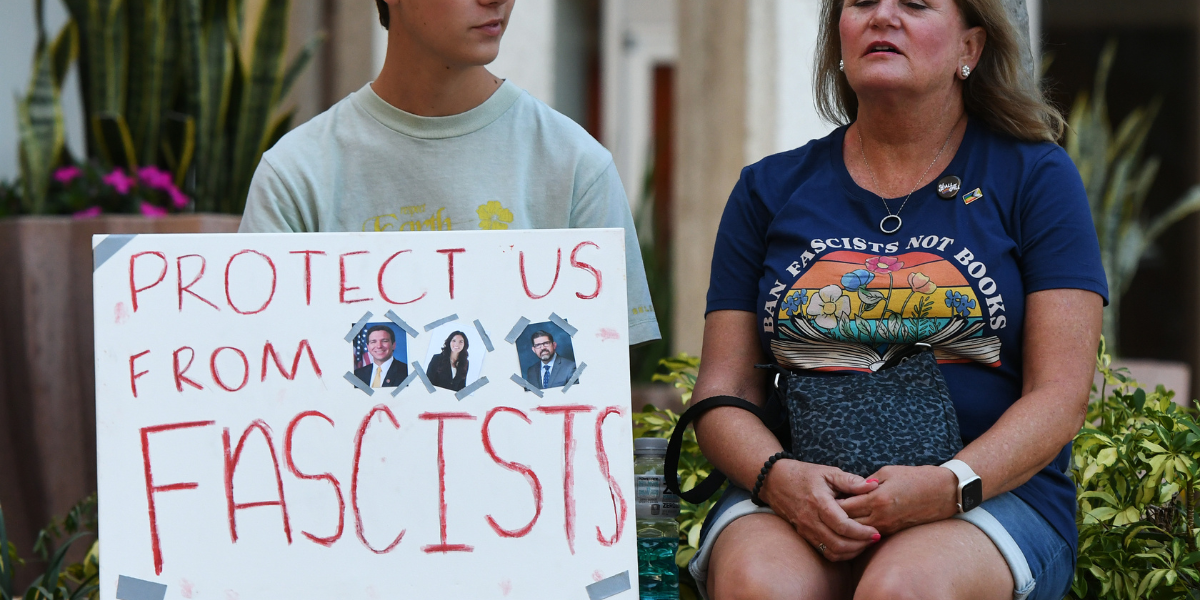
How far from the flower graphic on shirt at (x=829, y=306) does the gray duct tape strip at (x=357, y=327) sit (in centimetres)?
78

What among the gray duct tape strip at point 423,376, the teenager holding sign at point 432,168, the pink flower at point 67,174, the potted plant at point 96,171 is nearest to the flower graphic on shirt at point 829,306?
the teenager holding sign at point 432,168

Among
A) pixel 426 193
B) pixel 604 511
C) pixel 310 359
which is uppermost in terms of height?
pixel 426 193

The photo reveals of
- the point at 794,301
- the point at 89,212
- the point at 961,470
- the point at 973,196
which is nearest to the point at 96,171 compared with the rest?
the point at 89,212

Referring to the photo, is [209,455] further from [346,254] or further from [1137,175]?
[1137,175]

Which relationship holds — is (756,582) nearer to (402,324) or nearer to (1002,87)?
(402,324)

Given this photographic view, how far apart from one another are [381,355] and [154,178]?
89.6 inches

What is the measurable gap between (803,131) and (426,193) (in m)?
2.71

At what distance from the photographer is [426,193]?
221 centimetres

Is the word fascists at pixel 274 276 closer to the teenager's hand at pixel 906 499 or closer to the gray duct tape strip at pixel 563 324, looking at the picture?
the gray duct tape strip at pixel 563 324

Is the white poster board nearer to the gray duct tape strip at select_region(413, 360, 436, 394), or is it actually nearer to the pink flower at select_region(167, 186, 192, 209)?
the gray duct tape strip at select_region(413, 360, 436, 394)

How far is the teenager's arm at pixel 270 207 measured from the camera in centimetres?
218

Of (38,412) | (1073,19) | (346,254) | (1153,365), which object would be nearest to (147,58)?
(38,412)

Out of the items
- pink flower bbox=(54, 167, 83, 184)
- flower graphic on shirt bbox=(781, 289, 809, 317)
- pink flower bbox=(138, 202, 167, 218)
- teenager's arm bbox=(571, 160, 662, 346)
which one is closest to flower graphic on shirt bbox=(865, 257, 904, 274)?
flower graphic on shirt bbox=(781, 289, 809, 317)

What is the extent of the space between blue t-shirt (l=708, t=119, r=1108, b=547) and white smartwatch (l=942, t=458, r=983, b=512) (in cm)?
16
